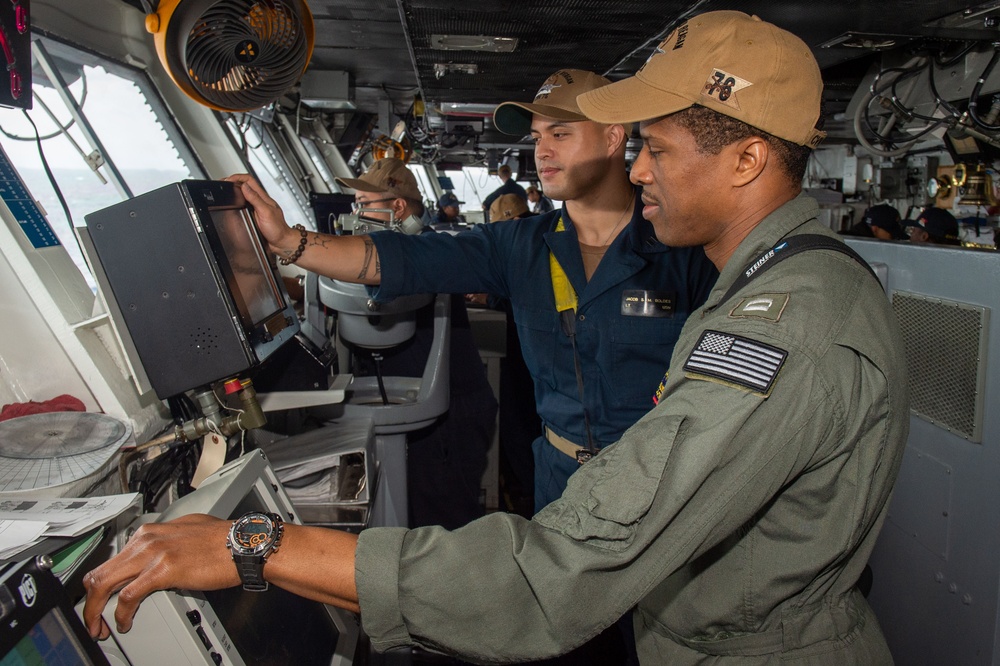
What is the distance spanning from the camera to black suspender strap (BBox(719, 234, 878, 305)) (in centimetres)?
103

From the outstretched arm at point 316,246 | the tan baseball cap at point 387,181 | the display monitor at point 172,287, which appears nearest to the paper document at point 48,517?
the display monitor at point 172,287

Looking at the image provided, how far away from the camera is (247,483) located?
129 cm

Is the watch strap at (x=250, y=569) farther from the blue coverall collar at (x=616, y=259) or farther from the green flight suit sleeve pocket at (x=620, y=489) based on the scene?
the blue coverall collar at (x=616, y=259)

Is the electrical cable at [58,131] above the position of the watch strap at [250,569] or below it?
above

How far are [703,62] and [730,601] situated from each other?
0.89 m

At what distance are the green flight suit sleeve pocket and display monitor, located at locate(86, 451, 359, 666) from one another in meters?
0.54

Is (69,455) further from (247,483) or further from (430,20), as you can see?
(430,20)

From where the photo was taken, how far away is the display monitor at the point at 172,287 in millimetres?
1390

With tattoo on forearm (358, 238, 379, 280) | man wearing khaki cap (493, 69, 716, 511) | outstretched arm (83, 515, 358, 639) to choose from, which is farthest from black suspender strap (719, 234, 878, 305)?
tattoo on forearm (358, 238, 379, 280)

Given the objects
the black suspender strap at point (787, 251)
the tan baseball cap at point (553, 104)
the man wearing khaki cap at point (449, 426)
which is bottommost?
the man wearing khaki cap at point (449, 426)

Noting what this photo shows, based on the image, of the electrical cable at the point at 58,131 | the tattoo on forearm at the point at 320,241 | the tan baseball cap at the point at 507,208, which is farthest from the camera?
the tan baseball cap at the point at 507,208

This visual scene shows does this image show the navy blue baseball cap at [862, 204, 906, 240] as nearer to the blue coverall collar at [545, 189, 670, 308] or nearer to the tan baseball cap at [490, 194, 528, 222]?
the tan baseball cap at [490, 194, 528, 222]

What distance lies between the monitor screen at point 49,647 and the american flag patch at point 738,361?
2.75 feet

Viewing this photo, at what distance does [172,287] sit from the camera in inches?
55.7
